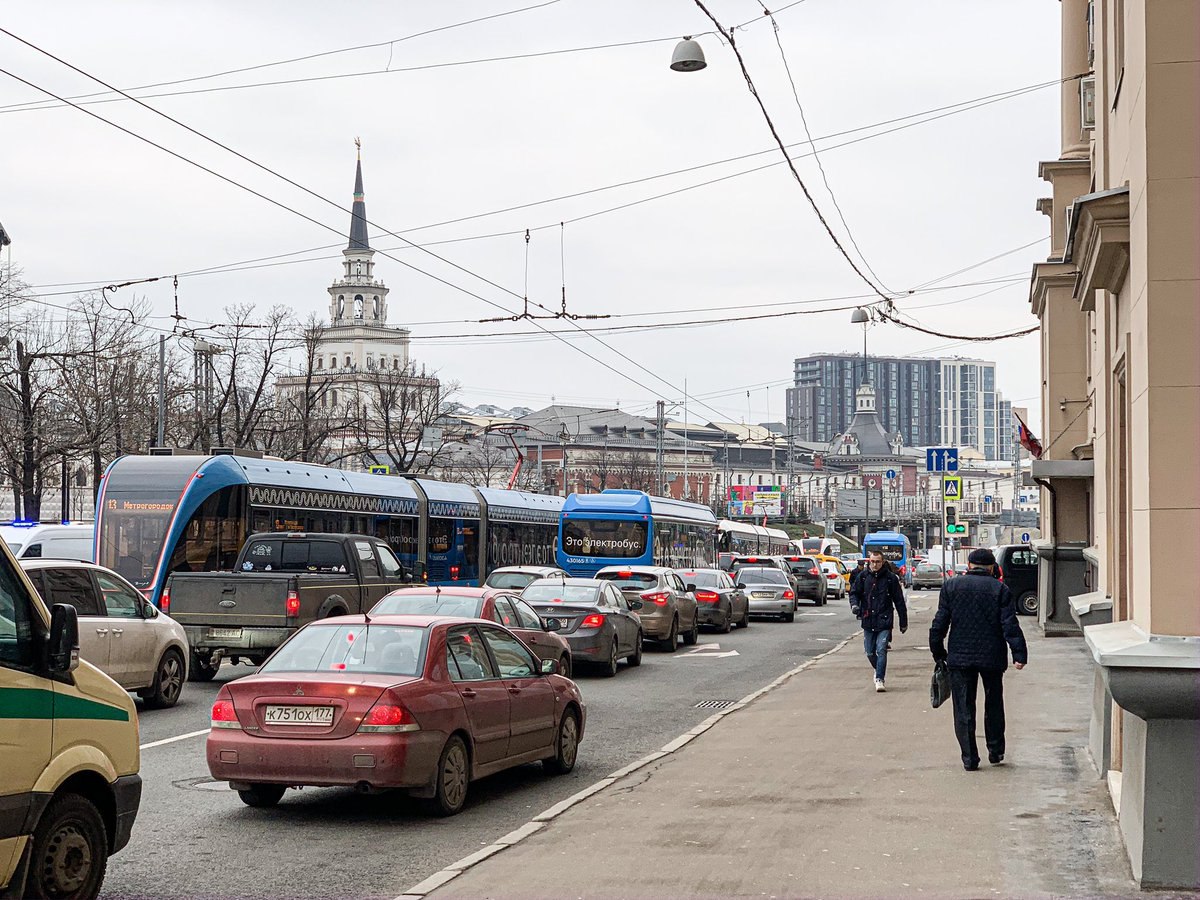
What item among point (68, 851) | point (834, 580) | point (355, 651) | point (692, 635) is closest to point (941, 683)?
point (355, 651)

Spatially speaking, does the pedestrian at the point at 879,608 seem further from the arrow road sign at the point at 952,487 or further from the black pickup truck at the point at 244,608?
the arrow road sign at the point at 952,487

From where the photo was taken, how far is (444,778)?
10.0 metres

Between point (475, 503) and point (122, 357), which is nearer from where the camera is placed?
point (475, 503)

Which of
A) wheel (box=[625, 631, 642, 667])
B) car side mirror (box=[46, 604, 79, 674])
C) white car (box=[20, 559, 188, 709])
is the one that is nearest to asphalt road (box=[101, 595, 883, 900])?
white car (box=[20, 559, 188, 709])

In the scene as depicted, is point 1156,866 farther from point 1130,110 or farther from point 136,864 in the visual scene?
point 136,864

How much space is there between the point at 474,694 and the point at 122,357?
37688 millimetres

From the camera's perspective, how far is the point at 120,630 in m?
15.8

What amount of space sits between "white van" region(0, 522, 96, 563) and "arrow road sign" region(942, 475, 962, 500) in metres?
21.2

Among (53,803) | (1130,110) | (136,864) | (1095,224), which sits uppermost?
(1130,110)

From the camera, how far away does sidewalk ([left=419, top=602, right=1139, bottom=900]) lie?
7.71m

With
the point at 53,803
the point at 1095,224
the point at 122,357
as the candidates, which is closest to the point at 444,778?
the point at 53,803

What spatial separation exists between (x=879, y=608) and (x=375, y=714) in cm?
1031

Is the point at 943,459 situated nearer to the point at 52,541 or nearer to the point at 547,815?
the point at 52,541

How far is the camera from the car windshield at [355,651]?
10211 mm
